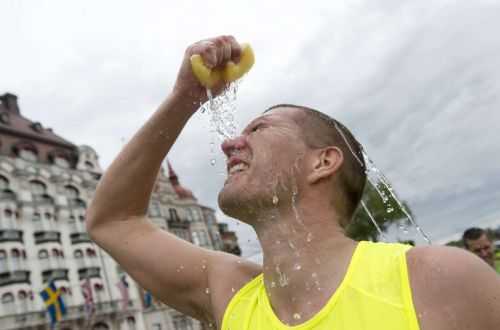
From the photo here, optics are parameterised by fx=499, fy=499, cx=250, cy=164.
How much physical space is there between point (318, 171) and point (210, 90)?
764mm

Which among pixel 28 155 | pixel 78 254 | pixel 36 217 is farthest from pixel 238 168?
pixel 28 155

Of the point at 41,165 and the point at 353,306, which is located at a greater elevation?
the point at 41,165

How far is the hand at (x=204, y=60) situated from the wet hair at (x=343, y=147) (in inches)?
17.6

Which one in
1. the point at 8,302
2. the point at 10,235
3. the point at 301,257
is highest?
the point at 10,235

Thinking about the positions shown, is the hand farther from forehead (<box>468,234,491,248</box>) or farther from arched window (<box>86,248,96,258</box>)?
arched window (<box>86,248,96,258</box>)

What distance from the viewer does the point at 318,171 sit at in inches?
98.0

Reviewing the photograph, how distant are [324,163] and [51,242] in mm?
40278

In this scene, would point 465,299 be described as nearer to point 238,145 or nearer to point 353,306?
point 353,306

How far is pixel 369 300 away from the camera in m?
1.83

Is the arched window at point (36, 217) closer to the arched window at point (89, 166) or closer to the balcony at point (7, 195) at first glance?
the balcony at point (7, 195)

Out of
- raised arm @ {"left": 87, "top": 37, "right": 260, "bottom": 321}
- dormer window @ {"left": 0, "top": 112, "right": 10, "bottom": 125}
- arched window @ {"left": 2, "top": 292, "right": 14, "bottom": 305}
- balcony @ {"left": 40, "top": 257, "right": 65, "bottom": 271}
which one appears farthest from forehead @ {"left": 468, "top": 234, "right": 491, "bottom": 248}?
dormer window @ {"left": 0, "top": 112, "right": 10, "bottom": 125}

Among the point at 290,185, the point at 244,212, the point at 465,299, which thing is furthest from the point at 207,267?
the point at 465,299

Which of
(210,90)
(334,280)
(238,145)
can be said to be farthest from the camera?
(210,90)

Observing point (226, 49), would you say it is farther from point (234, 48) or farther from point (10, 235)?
point (10, 235)
